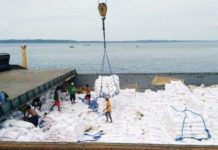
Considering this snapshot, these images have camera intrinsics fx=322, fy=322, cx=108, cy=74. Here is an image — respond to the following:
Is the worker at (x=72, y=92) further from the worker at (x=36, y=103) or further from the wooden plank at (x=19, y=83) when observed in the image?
the worker at (x=36, y=103)

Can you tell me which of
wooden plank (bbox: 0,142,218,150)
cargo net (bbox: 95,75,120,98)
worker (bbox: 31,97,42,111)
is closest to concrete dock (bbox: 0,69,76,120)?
worker (bbox: 31,97,42,111)

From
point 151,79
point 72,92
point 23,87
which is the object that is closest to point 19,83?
point 23,87

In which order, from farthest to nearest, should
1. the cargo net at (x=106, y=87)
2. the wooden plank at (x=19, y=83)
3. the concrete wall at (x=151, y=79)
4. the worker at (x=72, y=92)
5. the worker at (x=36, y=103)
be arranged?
1. the concrete wall at (x=151, y=79)
2. the worker at (x=72, y=92)
3. the cargo net at (x=106, y=87)
4. the worker at (x=36, y=103)
5. the wooden plank at (x=19, y=83)

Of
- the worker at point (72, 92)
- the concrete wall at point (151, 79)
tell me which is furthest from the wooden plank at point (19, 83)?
the concrete wall at point (151, 79)

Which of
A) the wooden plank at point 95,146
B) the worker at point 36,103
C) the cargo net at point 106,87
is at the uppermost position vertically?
the cargo net at point 106,87

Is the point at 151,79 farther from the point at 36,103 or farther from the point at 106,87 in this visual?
the point at 36,103

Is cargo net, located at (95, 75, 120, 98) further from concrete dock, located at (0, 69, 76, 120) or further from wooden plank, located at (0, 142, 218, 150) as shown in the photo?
wooden plank, located at (0, 142, 218, 150)

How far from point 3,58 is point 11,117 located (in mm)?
9253

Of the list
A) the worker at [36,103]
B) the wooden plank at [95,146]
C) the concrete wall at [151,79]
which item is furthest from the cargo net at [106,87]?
the wooden plank at [95,146]

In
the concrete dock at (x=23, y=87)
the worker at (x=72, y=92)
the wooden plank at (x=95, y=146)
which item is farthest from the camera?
the worker at (x=72, y=92)

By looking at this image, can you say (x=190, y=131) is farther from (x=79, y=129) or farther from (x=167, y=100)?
Result: (x=167, y=100)

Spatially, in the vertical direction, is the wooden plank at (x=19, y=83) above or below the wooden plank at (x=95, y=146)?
above

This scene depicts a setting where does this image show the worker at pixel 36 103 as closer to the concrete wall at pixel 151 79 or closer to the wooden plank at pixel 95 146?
the concrete wall at pixel 151 79

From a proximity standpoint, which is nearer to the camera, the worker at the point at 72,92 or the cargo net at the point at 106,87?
the cargo net at the point at 106,87
